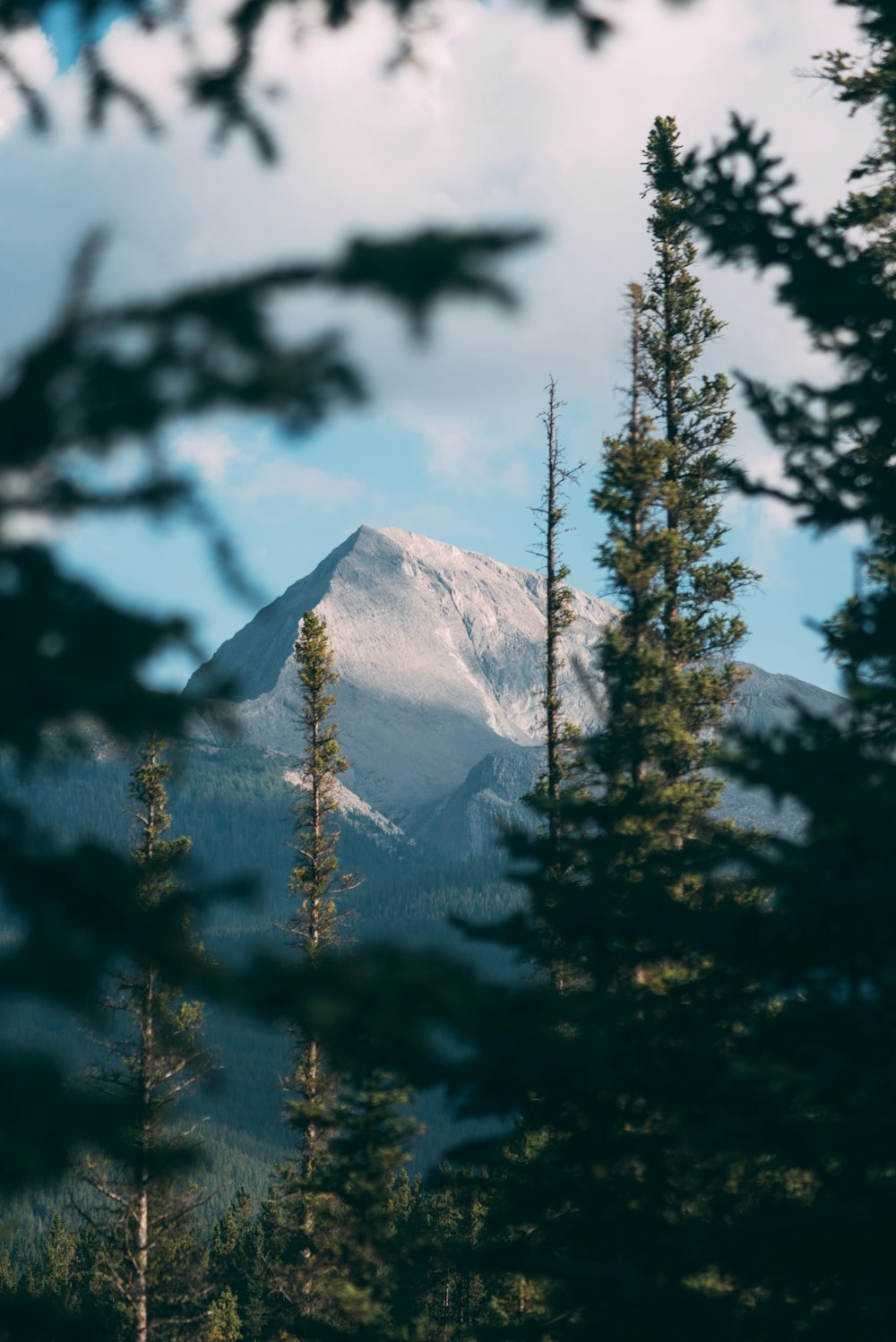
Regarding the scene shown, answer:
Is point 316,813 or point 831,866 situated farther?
point 316,813

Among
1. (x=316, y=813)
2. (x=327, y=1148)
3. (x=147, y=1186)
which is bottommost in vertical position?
(x=147, y=1186)

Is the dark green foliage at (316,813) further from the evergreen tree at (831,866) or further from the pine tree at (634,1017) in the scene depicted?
the evergreen tree at (831,866)

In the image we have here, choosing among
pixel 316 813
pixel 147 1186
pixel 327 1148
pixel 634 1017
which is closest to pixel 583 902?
pixel 634 1017

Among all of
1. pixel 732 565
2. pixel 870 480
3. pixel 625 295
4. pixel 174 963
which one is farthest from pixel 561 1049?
pixel 625 295

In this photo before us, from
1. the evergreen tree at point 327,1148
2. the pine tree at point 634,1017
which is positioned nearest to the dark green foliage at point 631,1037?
the pine tree at point 634,1017

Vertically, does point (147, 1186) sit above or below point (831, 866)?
below

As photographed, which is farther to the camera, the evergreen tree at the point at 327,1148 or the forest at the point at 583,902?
the evergreen tree at the point at 327,1148

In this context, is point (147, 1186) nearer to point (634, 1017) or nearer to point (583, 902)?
point (583, 902)

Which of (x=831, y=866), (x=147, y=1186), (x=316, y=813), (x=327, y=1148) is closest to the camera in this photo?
(x=831, y=866)

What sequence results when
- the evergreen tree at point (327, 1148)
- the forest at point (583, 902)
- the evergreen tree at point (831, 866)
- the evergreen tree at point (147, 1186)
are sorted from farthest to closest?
the evergreen tree at point (147, 1186) → the evergreen tree at point (327, 1148) → the evergreen tree at point (831, 866) → the forest at point (583, 902)

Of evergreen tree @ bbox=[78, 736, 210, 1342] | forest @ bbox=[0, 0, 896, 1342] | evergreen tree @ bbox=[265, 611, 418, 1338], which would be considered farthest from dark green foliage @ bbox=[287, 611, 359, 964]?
forest @ bbox=[0, 0, 896, 1342]

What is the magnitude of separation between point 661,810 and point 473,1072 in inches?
261

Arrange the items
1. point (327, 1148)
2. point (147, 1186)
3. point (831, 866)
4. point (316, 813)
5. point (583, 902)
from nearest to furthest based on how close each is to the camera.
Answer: point (831, 866), point (583, 902), point (327, 1148), point (147, 1186), point (316, 813)

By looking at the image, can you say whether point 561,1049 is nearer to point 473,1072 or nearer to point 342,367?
point 342,367
